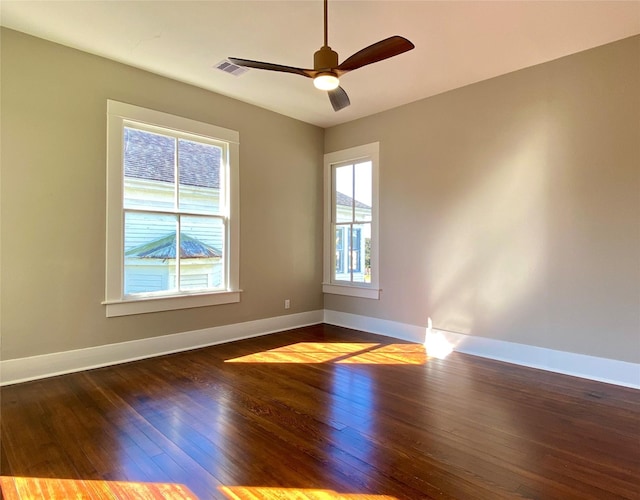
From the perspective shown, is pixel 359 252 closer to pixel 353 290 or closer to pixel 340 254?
pixel 340 254

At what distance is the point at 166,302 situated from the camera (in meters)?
3.94

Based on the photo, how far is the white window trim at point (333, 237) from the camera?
4969 millimetres

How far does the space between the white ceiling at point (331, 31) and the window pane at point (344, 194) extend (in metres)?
1.67

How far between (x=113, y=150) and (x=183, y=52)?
46.7 inches

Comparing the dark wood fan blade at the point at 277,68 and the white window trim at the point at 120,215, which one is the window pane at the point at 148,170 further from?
the dark wood fan blade at the point at 277,68

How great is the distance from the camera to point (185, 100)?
4.09m

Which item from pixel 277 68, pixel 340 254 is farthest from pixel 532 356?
pixel 277 68

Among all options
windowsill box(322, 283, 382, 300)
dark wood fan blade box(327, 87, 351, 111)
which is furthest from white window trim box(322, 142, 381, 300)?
dark wood fan blade box(327, 87, 351, 111)

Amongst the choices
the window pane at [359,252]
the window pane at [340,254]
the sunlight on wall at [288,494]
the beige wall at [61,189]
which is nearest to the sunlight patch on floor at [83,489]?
the sunlight on wall at [288,494]

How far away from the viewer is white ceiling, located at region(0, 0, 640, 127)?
8.87 ft

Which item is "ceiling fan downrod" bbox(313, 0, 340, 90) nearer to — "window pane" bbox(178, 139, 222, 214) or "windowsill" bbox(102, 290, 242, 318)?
"window pane" bbox(178, 139, 222, 214)

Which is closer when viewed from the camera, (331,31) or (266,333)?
(331,31)

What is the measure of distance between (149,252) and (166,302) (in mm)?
582

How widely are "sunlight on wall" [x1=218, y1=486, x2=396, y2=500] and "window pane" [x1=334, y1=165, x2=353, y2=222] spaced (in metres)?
3.96
